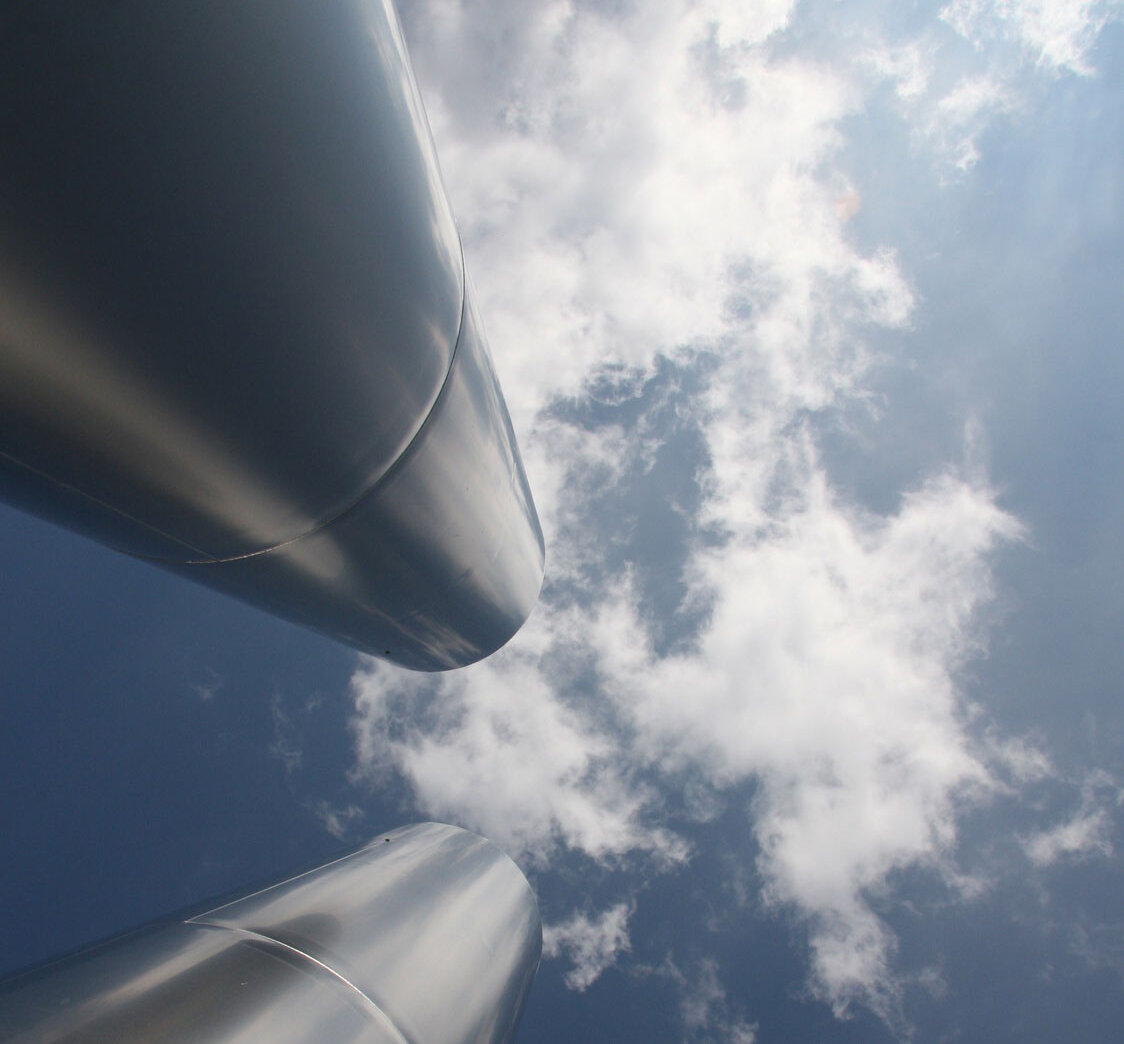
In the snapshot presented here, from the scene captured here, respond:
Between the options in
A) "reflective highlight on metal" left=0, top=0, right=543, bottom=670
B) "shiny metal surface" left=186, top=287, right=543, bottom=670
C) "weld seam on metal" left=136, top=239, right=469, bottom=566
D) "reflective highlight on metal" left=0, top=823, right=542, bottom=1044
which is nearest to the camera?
"reflective highlight on metal" left=0, top=0, right=543, bottom=670

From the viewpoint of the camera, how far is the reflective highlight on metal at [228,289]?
228 centimetres

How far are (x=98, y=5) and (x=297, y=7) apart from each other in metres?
0.94

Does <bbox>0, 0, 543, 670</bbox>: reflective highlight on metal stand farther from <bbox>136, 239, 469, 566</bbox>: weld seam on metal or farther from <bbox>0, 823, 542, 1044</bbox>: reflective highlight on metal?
<bbox>0, 823, 542, 1044</bbox>: reflective highlight on metal

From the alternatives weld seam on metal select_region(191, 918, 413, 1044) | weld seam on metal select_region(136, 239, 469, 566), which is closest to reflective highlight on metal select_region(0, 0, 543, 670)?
weld seam on metal select_region(136, 239, 469, 566)

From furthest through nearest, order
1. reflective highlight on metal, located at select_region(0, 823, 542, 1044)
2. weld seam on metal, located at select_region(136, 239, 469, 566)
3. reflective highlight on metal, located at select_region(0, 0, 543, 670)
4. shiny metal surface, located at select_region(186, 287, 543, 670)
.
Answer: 1. shiny metal surface, located at select_region(186, 287, 543, 670)
2. weld seam on metal, located at select_region(136, 239, 469, 566)
3. reflective highlight on metal, located at select_region(0, 823, 542, 1044)
4. reflective highlight on metal, located at select_region(0, 0, 543, 670)

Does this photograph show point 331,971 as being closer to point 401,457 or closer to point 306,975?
point 306,975

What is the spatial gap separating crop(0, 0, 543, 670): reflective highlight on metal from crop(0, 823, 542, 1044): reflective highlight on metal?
2677 mm

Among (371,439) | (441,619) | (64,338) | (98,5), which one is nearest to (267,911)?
(441,619)

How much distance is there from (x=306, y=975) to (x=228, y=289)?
4.61m

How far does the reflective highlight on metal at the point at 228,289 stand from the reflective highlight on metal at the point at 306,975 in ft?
8.78

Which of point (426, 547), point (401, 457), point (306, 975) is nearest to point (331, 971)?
point (306, 975)

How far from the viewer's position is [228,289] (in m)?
2.99

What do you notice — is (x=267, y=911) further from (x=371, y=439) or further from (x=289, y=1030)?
(x=371, y=439)

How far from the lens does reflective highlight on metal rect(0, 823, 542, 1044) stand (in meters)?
3.84
